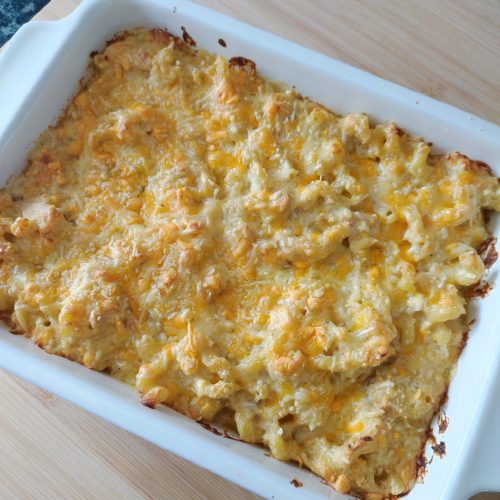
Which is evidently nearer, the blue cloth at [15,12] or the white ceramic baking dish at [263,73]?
the white ceramic baking dish at [263,73]

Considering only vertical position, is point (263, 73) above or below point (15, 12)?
above

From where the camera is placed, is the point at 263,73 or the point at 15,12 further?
the point at 15,12

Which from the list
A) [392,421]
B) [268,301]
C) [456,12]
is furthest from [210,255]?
[456,12]

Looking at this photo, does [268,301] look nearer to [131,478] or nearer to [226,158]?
[226,158]

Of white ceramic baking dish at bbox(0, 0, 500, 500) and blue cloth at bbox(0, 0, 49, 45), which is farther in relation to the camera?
blue cloth at bbox(0, 0, 49, 45)
